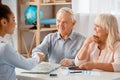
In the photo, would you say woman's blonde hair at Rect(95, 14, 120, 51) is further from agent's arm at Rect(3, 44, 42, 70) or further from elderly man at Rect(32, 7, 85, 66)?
agent's arm at Rect(3, 44, 42, 70)

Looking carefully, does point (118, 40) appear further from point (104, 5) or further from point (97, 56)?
point (104, 5)

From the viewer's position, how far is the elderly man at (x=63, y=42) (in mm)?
2770

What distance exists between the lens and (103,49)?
2.38 meters

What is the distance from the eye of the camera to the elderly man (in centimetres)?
277

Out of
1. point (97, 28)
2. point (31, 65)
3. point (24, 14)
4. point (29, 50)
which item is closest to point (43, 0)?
point (24, 14)

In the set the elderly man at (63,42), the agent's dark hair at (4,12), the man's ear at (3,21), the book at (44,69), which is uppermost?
the agent's dark hair at (4,12)

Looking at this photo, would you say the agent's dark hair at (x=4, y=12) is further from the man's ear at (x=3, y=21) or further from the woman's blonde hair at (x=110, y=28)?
the woman's blonde hair at (x=110, y=28)

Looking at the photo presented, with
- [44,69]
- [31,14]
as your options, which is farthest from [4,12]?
[31,14]

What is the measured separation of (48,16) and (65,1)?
395 mm

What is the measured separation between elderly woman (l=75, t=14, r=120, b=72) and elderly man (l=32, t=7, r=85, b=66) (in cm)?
34

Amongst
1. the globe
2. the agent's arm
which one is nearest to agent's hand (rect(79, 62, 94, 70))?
the agent's arm

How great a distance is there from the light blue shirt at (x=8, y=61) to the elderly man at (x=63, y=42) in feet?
2.66

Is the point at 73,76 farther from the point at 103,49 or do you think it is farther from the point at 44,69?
the point at 103,49

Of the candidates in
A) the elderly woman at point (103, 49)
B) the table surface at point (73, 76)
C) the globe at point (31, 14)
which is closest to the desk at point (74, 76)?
the table surface at point (73, 76)
